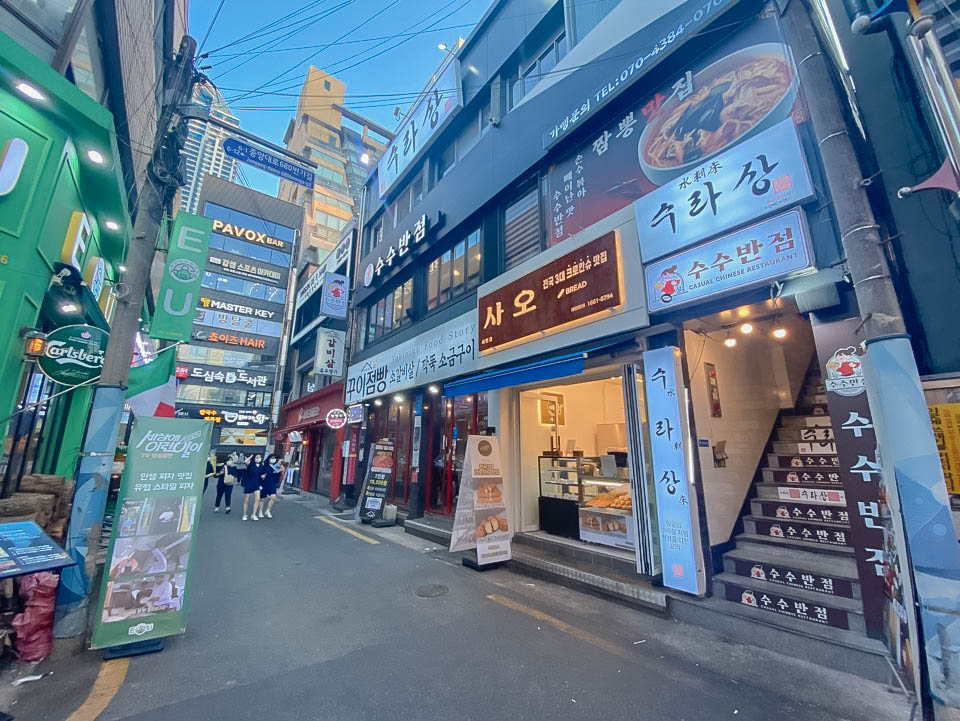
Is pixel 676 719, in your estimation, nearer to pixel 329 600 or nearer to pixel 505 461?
pixel 329 600

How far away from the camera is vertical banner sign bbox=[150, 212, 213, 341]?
6.32 metres

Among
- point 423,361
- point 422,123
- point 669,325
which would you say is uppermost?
point 422,123

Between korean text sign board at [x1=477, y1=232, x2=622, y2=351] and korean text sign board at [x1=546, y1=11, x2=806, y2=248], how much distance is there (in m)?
0.78

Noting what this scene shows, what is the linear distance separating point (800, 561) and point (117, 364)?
848cm

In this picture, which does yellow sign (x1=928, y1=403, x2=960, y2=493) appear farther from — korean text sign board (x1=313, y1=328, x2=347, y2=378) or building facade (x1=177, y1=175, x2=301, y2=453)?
building facade (x1=177, y1=175, x2=301, y2=453)

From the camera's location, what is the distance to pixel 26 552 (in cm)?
327

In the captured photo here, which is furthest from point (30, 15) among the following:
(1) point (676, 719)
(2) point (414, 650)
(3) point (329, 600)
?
(1) point (676, 719)

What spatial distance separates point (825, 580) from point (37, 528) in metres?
7.90

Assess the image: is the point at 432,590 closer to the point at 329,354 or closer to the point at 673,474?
the point at 673,474

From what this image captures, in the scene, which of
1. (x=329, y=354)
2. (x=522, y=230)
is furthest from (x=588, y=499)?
(x=329, y=354)

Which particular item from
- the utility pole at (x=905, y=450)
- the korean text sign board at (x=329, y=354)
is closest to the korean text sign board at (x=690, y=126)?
the utility pole at (x=905, y=450)

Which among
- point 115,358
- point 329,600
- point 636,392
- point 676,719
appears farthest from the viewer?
point 636,392

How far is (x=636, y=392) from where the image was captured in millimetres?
6270

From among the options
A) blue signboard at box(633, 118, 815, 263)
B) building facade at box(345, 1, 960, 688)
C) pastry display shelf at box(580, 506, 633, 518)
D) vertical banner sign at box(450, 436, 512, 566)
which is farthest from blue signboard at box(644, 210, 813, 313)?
vertical banner sign at box(450, 436, 512, 566)
